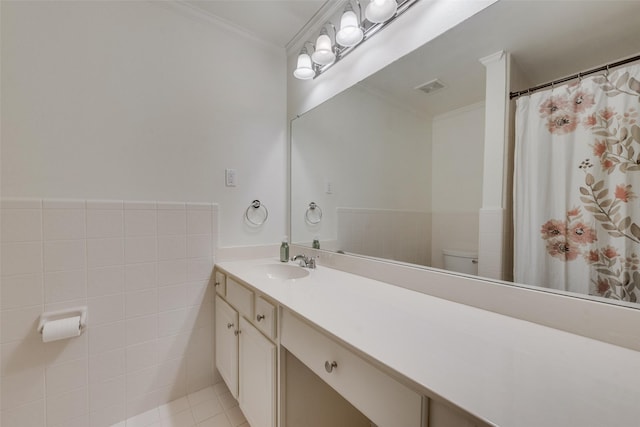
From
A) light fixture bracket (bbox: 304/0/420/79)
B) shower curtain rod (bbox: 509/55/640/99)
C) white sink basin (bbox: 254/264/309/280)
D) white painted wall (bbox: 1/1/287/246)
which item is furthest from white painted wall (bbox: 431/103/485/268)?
white painted wall (bbox: 1/1/287/246)

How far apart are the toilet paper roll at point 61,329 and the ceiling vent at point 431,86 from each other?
6.22 feet

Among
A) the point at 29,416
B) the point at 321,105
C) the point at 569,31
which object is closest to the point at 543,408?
the point at 569,31

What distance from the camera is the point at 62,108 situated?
1.19 meters

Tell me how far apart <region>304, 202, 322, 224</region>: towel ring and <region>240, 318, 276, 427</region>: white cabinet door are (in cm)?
80

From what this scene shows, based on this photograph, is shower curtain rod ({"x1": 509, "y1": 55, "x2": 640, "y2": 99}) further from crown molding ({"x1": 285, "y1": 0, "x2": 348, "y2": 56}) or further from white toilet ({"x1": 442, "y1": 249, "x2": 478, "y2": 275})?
crown molding ({"x1": 285, "y1": 0, "x2": 348, "y2": 56})

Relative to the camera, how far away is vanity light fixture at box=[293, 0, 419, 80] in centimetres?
112

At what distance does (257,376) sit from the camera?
106 cm

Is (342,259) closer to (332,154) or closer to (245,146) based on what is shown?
(332,154)

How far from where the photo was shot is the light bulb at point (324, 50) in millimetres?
1433

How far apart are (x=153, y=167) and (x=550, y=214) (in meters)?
1.80

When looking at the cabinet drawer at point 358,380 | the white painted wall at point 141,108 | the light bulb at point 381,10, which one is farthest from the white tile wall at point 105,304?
the light bulb at point 381,10

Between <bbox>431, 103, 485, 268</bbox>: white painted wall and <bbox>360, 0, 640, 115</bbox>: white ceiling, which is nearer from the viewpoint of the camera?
<bbox>360, 0, 640, 115</bbox>: white ceiling

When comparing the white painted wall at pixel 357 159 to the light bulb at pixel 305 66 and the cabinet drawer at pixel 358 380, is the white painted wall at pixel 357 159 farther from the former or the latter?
the cabinet drawer at pixel 358 380

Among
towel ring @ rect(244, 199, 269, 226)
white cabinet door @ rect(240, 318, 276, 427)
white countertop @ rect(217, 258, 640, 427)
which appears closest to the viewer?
white countertop @ rect(217, 258, 640, 427)
